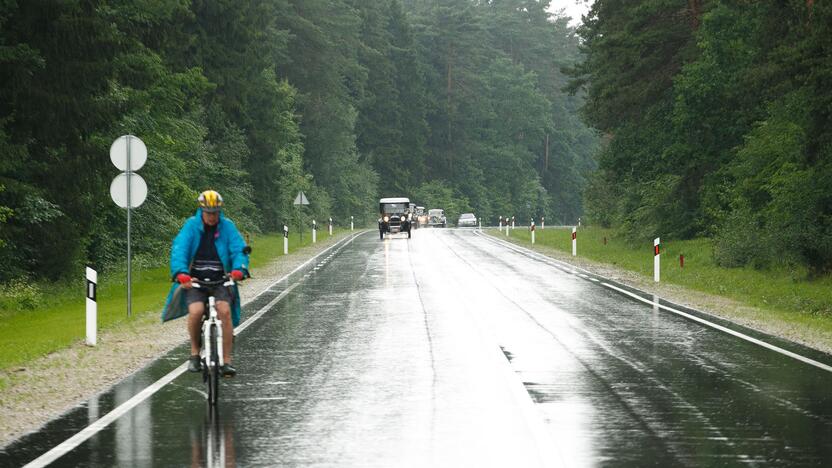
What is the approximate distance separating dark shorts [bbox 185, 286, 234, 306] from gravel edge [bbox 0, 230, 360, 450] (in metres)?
1.47

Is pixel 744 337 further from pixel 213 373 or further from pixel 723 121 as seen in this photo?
pixel 723 121

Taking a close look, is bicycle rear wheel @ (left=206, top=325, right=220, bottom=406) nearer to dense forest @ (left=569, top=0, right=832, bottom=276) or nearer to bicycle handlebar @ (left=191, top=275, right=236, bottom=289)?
bicycle handlebar @ (left=191, top=275, right=236, bottom=289)

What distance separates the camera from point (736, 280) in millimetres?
28719

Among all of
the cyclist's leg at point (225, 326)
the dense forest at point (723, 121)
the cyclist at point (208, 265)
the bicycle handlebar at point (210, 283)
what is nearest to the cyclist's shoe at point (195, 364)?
the cyclist at point (208, 265)

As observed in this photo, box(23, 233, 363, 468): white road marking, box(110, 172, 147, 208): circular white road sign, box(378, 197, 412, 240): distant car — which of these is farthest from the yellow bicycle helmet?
box(378, 197, 412, 240): distant car

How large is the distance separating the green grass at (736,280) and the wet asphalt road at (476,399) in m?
3.78

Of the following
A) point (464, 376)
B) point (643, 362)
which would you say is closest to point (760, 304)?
point (643, 362)

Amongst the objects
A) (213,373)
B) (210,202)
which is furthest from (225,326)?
(210,202)

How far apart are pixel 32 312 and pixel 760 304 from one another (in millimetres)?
13916

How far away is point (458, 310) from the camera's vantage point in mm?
19875

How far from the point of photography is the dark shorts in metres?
10.6

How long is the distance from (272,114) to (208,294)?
5078 cm

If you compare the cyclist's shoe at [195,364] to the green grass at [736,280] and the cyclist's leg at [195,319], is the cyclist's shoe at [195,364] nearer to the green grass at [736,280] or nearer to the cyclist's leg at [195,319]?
the cyclist's leg at [195,319]

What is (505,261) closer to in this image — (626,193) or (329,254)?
(329,254)
